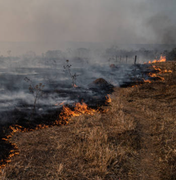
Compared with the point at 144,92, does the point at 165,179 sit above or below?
below

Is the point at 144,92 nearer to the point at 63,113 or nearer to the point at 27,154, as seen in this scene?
the point at 63,113

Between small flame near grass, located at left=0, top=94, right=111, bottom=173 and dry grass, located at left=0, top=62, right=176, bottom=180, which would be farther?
small flame near grass, located at left=0, top=94, right=111, bottom=173

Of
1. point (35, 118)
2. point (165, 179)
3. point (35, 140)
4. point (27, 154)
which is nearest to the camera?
point (165, 179)

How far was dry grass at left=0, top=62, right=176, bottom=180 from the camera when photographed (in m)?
5.37

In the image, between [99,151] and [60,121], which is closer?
[99,151]

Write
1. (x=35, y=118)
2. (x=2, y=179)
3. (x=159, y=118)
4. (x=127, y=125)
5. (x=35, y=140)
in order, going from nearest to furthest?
(x=2, y=179)
(x=35, y=140)
(x=127, y=125)
(x=159, y=118)
(x=35, y=118)

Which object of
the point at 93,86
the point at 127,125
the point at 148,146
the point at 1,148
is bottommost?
the point at 1,148

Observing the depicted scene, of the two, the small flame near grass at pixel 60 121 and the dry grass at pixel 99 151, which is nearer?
the dry grass at pixel 99 151

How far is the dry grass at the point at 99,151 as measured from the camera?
17.6 feet

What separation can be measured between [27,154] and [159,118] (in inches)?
328

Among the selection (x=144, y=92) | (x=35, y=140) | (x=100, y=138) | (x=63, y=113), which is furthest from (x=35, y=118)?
(x=144, y=92)

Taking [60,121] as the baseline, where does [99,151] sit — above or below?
above

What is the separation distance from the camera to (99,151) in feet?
20.4

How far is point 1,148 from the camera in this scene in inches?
276
